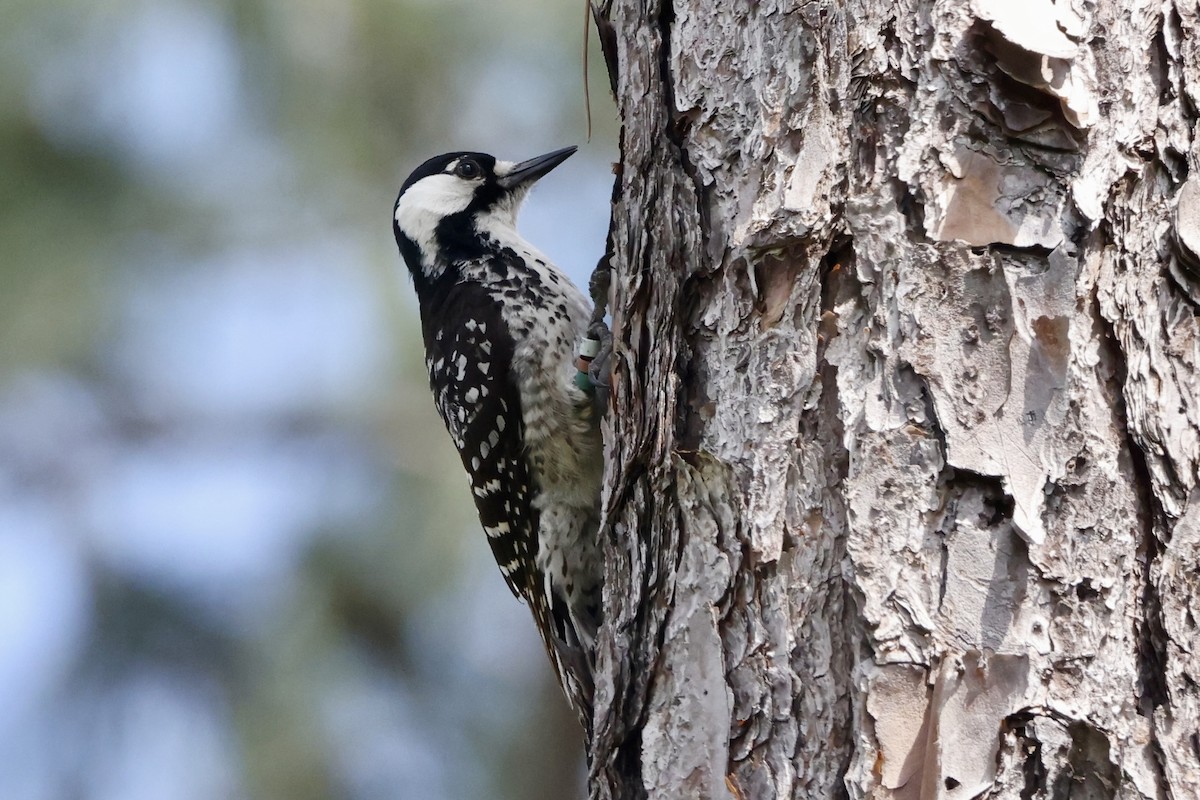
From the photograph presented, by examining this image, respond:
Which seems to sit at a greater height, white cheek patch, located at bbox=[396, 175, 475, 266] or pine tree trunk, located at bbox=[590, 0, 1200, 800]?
white cheek patch, located at bbox=[396, 175, 475, 266]

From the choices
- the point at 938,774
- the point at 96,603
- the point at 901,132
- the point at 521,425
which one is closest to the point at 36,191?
the point at 96,603

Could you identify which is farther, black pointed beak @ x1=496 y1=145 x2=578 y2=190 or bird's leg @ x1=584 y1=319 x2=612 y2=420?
black pointed beak @ x1=496 y1=145 x2=578 y2=190

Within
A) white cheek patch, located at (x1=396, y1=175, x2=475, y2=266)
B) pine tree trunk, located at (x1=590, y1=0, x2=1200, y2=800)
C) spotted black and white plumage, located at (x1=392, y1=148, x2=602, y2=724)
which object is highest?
white cheek patch, located at (x1=396, y1=175, x2=475, y2=266)

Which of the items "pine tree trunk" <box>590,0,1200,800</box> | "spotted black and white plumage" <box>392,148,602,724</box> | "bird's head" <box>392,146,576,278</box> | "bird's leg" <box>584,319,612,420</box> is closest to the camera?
"pine tree trunk" <box>590,0,1200,800</box>

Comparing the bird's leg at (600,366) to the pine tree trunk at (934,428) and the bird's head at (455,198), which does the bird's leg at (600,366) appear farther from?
the pine tree trunk at (934,428)

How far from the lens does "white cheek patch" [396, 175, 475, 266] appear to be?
162 inches

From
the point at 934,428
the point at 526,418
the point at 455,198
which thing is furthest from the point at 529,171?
the point at 934,428

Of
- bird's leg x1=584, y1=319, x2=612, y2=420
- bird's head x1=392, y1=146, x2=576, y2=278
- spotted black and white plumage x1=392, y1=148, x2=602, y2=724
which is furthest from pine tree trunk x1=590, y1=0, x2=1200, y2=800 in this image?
bird's head x1=392, y1=146, x2=576, y2=278

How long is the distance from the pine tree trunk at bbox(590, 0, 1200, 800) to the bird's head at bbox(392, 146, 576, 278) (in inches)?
87.8

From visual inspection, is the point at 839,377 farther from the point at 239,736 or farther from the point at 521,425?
the point at 239,736

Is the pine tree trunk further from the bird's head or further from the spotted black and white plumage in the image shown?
the bird's head

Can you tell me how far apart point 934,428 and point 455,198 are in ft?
9.29

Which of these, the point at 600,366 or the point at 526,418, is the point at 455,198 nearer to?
the point at 526,418

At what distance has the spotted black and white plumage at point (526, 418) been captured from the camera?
11.1 feet
